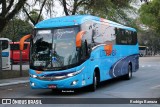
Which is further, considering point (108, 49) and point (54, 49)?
point (108, 49)

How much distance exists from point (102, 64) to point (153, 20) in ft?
185

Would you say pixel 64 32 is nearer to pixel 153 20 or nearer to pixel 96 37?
pixel 96 37

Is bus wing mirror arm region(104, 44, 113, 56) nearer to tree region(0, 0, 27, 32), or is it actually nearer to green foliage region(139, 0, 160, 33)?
tree region(0, 0, 27, 32)

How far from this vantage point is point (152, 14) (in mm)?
72000

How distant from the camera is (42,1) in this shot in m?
26.7

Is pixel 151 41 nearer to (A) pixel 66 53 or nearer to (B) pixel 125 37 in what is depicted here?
(B) pixel 125 37

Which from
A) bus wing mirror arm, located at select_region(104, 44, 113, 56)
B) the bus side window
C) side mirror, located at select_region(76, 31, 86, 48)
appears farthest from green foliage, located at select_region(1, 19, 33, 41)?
side mirror, located at select_region(76, 31, 86, 48)

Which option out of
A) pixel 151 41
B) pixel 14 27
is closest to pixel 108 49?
pixel 14 27

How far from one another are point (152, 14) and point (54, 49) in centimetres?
5912

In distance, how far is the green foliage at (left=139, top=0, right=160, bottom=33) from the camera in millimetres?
68688

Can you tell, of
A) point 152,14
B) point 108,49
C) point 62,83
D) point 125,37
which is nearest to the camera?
point 62,83

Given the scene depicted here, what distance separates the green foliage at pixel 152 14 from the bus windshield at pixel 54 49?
52.8m

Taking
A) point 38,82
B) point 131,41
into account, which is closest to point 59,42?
point 38,82

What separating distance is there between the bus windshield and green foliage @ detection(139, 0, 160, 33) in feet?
173
